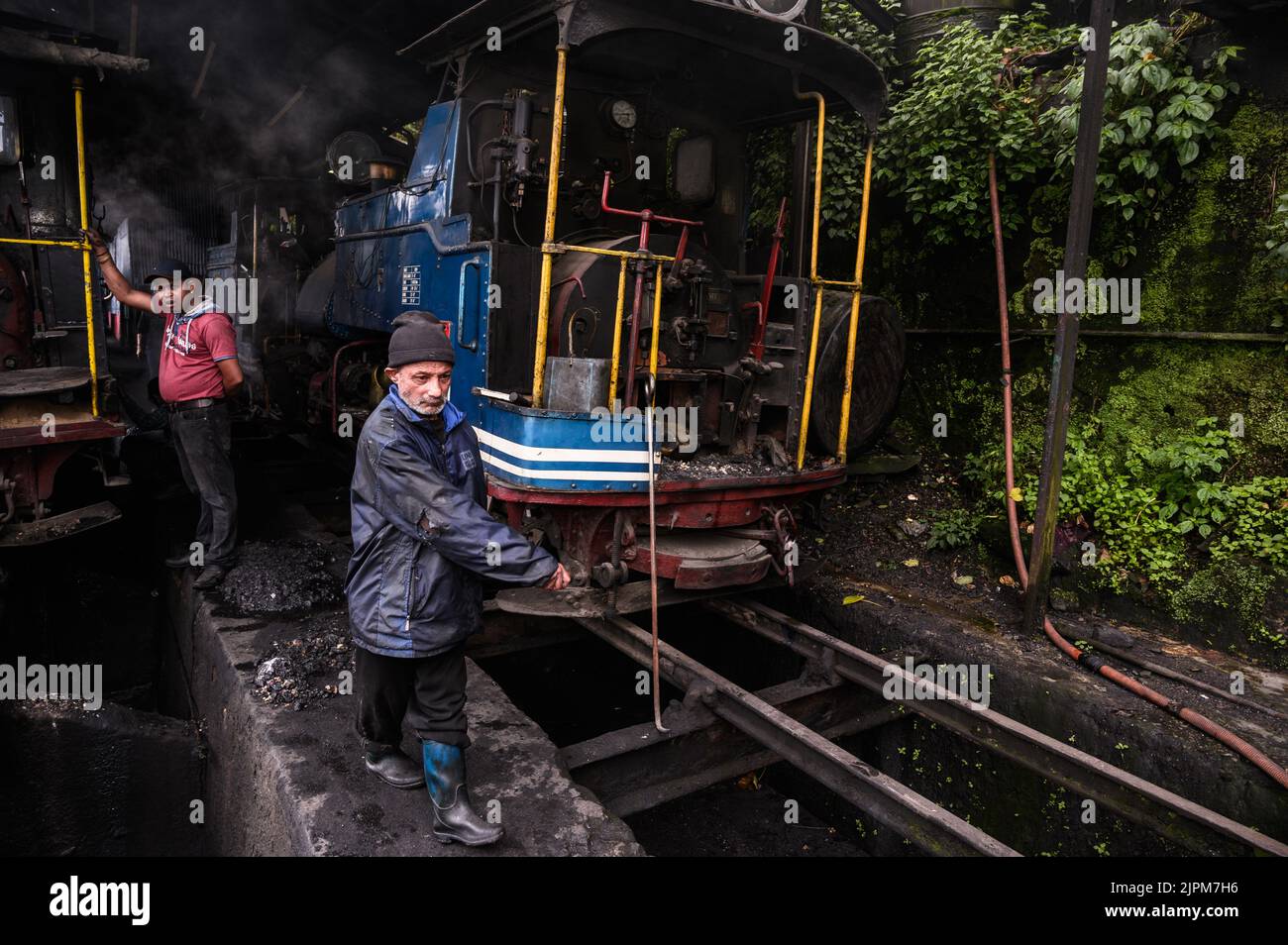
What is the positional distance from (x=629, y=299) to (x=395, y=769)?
9.05 feet

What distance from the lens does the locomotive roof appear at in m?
4.10

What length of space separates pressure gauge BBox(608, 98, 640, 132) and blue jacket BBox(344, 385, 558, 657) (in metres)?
3.44

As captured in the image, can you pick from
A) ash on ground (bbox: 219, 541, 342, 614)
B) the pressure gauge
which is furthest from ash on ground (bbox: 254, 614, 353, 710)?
the pressure gauge

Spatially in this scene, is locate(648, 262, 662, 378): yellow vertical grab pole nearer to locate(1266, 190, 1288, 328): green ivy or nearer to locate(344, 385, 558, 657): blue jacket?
locate(344, 385, 558, 657): blue jacket

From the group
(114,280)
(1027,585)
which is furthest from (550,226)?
(1027,585)

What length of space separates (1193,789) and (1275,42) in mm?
4486

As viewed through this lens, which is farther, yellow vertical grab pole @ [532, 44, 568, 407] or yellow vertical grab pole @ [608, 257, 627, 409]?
yellow vertical grab pole @ [608, 257, 627, 409]

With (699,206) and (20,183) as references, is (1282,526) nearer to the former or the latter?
(699,206)

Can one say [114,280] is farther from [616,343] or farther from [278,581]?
[616,343]

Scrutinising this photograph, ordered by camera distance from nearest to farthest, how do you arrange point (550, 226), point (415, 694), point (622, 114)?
point (415, 694)
point (550, 226)
point (622, 114)

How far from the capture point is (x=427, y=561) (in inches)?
111
